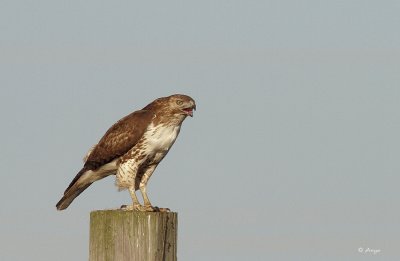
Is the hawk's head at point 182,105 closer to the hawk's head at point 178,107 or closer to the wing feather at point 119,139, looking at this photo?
the hawk's head at point 178,107

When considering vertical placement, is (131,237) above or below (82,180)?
below

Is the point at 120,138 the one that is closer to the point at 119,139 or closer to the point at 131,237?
the point at 119,139

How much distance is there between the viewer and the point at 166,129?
1145 cm

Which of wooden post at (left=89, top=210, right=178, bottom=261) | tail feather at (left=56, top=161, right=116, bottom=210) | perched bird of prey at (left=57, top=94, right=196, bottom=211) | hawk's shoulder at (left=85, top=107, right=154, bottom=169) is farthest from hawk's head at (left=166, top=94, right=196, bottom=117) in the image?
wooden post at (left=89, top=210, right=178, bottom=261)

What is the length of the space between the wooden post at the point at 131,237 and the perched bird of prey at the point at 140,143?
397cm

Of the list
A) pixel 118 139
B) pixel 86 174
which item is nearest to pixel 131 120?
pixel 118 139

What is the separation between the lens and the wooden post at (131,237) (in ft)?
22.7

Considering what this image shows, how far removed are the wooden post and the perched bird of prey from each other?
397 centimetres

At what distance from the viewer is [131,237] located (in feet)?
23.0

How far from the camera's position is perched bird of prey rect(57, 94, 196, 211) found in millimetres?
11383

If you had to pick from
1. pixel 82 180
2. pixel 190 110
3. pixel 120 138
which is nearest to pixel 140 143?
pixel 120 138

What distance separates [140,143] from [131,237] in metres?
4.52

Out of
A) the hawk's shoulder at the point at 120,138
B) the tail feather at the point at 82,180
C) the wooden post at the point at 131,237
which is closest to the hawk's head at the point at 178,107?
the hawk's shoulder at the point at 120,138

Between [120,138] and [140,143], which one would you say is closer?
[140,143]
